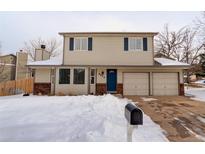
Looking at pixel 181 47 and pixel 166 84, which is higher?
pixel 181 47

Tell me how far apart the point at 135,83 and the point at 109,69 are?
2669mm

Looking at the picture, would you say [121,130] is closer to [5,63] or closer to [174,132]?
[174,132]

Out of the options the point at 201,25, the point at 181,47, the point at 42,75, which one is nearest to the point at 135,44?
the point at 42,75

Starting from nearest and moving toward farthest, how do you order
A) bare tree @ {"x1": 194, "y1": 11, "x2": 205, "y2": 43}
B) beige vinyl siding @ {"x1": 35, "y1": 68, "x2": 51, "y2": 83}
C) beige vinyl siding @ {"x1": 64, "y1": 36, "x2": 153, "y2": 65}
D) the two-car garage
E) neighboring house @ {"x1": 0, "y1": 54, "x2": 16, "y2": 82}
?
1. the two-car garage
2. beige vinyl siding @ {"x1": 64, "y1": 36, "x2": 153, "y2": 65}
3. beige vinyl siding @ {"x1": 35, "y1": 68, "x2": 51, "y2": 83}
4. bare tree @ {"x1": 194, "y1": 11, "x2": 205, "y2": 43}
5. neighboring house @ {"x1": 0, "y1": 54, "x2": 16, "y2": 82}

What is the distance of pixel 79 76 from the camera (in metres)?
16.5

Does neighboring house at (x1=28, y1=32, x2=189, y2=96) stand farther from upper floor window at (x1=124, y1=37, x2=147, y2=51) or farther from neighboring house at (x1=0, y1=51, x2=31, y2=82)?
neighboring house at (x1=0, y1=51, x2=31, y2=82)

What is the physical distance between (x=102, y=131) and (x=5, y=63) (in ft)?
100

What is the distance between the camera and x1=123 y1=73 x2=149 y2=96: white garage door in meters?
16.3

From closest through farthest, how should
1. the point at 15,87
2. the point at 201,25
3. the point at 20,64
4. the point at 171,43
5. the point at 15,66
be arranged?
the point at 15,87 → the point at 201,25 → the point at 20,64 → the point at 15,66 → the point at 171,43

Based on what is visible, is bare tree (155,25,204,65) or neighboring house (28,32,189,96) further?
bare tree (155,25,204,65)

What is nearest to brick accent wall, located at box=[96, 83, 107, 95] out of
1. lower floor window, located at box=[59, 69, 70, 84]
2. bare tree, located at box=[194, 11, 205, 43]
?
lower floor window, located at box=[59, 69, 70, 84]

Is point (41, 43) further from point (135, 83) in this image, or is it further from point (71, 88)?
point (135, 83)

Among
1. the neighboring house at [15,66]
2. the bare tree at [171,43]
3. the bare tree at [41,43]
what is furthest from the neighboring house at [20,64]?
the bare tree at [171,43]

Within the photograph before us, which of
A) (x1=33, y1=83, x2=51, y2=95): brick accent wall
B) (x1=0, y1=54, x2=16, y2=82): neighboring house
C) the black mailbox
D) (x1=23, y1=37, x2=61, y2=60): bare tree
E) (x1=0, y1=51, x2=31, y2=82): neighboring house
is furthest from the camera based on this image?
(x1=23, y1=37, x2=61, y2=60): bare tree
